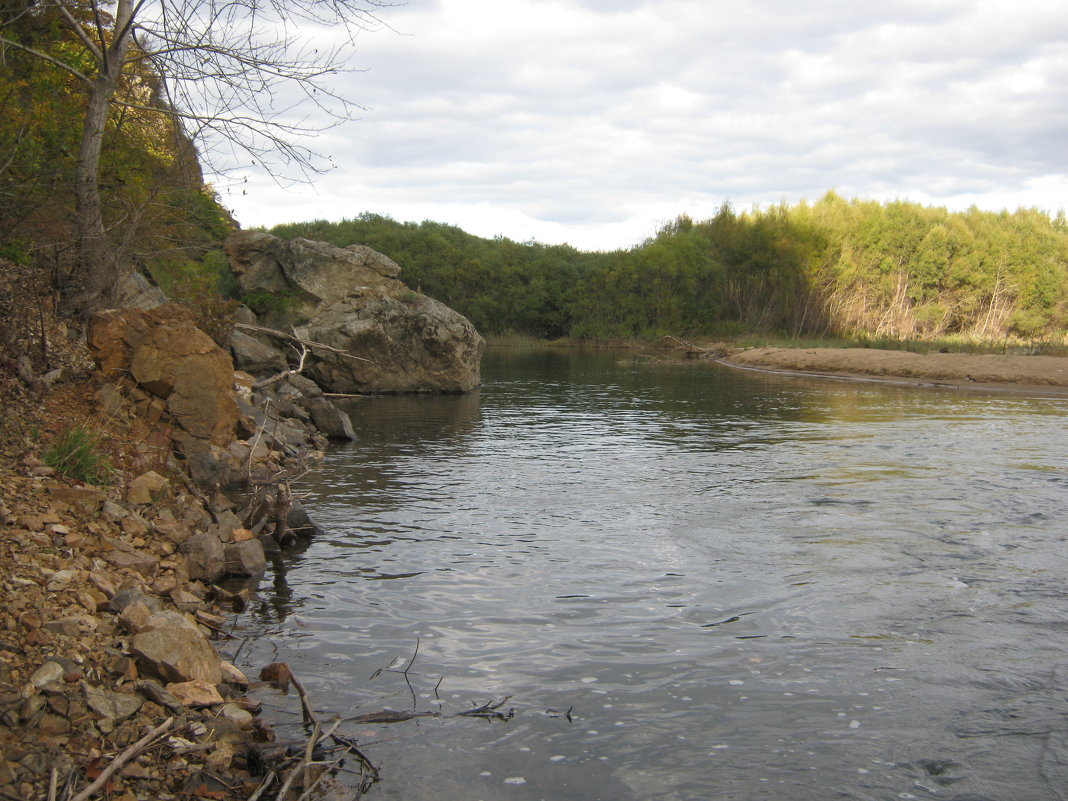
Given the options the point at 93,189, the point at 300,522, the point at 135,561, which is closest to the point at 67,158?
the point at 93,189

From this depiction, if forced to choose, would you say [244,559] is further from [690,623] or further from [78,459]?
[690,623]

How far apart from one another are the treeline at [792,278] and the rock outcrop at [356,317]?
37.5 metres

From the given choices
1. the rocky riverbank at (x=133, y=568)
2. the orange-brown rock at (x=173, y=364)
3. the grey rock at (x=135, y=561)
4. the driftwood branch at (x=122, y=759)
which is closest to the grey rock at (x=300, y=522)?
the rocky riverbank at (x=133, y=568)

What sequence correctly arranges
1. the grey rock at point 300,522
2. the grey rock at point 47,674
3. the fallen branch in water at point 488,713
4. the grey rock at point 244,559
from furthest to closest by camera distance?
the grey rock at point 300,522, the grey rock at point 244,559, the fallen branch in water at point 488,713, the grey rock at point 47,674

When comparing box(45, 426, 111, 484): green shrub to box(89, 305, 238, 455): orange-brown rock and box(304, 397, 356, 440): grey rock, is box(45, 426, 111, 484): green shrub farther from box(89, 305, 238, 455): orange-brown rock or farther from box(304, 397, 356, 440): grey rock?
box(304, 397, 356, 440): grey rock

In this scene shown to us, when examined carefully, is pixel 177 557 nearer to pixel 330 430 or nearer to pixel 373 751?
pixel 373 751

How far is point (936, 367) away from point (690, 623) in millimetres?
33028

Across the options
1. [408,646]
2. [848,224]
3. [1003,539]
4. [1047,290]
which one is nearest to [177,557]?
[408,646]

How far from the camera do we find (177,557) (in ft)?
26.2

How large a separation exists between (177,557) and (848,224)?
59.6 meters

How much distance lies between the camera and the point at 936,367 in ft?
119

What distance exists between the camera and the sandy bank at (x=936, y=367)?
32.3m

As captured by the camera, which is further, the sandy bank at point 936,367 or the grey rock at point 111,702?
the sandy bank at point 936,367

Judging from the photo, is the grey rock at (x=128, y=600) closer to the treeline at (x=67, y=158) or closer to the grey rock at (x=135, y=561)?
the grey rock at (x=135, y=561)
